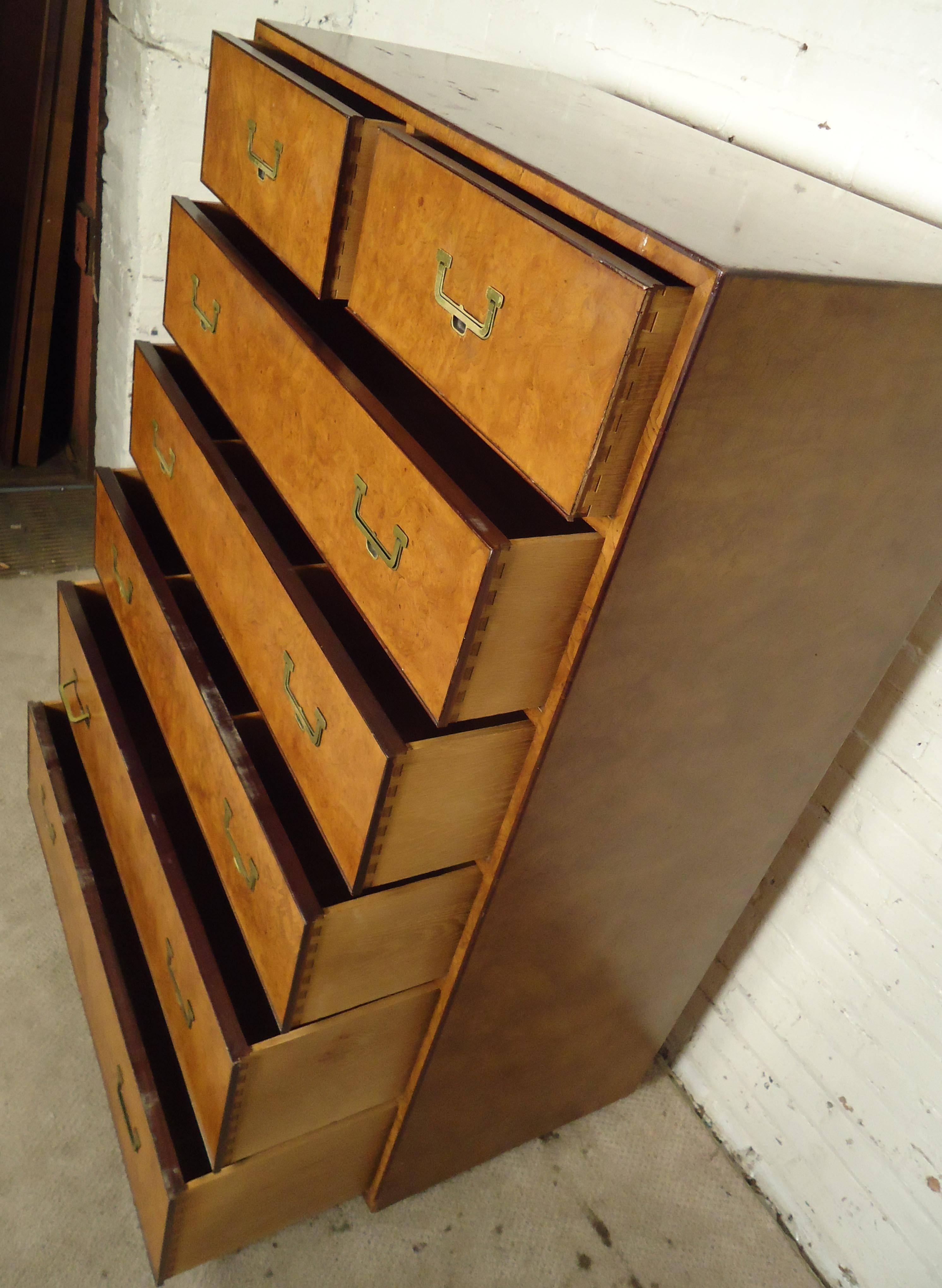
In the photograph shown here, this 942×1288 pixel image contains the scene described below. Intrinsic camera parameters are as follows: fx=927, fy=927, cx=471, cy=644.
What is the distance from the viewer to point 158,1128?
112cm

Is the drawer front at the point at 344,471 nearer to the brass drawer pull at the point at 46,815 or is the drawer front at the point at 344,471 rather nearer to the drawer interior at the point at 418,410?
the drawer interior at the point at 418,410

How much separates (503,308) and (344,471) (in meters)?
0.26

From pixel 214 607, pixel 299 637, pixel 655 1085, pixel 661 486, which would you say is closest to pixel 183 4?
pixel 214 607

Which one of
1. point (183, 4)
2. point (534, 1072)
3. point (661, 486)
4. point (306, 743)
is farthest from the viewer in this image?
point (183, 4)

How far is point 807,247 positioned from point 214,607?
31.2 inches

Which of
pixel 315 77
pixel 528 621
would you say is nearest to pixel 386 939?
pixel 528 621

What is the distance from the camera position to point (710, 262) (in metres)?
0.59

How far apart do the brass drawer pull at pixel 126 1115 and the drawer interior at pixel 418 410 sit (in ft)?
2.95

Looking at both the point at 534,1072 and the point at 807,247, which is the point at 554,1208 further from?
the point at 807,247

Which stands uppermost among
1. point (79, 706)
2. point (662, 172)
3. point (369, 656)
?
point (662, 172)

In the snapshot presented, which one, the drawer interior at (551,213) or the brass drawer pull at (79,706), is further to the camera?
the brass drawer pull at (79,706)

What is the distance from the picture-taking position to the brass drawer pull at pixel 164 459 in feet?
4.17

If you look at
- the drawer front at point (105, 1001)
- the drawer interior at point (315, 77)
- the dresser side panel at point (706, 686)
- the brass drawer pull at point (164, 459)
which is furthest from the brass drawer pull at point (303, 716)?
the drawer interior at point (315, 77)

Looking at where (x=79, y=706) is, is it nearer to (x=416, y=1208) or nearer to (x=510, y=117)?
(x=416, y=1208)
